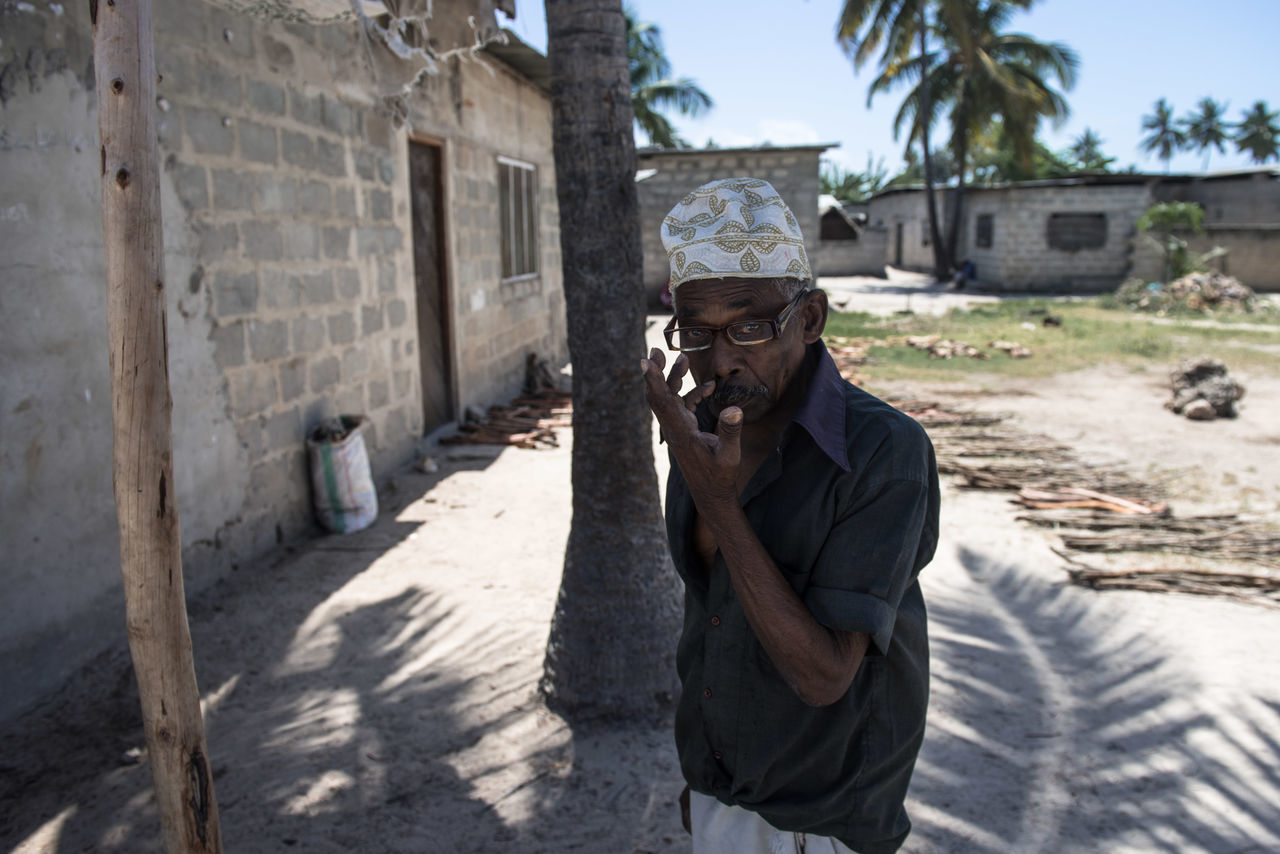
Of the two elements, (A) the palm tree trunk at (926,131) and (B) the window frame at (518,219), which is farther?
(A) the palm tree trunk at (926,131)

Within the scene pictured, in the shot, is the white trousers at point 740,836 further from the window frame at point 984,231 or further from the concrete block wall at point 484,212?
the window frame at point 984,231

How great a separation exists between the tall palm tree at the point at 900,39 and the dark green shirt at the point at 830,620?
26448mm

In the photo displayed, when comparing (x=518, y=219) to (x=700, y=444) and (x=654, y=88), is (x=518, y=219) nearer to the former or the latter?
(x=700, y=444)

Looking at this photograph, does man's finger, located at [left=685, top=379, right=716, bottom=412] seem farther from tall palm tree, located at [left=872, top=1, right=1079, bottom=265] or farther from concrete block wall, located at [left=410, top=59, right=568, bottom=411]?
tall palm tree, located at [left=872, top=1, right=1079, bottom=265]

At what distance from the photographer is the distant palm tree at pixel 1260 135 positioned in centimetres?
6104

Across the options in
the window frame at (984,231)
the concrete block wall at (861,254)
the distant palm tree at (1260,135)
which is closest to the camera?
the window frame at (984,231)

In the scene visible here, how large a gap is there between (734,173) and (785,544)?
17453mm

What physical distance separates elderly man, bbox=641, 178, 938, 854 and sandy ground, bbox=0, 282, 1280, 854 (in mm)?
1448

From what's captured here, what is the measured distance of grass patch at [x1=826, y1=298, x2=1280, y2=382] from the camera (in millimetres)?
12148

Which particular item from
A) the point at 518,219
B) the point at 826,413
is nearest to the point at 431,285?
the point at 518,219

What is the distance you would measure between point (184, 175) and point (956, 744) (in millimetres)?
4393

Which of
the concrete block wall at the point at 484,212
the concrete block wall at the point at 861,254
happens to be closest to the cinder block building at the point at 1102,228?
the concrete block wall at the point at 861,254

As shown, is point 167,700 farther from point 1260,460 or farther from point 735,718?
point 1260,460

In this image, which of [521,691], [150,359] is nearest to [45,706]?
[521,691]
